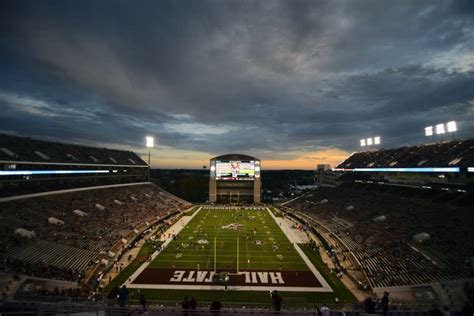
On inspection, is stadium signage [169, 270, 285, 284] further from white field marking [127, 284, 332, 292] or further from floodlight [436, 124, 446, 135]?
floodlight [436, 124, 446, 135]

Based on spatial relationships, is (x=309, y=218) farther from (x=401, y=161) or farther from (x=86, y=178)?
(x=86, y=178)

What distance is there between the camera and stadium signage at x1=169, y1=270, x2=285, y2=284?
2484cm

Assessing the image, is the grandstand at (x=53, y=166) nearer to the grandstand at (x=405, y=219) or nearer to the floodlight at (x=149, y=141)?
the floodlight at (x=149, y=141)

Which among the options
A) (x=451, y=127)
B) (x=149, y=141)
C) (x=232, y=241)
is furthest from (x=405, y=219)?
(x=149, y=141)

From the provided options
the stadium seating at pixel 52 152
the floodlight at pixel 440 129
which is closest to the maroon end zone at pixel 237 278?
the stadium seating at pixel 52 152

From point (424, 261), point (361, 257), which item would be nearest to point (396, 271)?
point (424, 261)

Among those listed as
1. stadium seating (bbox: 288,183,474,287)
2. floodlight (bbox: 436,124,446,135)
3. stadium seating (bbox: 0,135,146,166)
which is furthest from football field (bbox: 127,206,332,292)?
floodlight (bbox: 436,124,446,135)

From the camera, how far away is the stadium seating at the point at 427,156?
37819 millimetres

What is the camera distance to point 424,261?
24172 millimetres

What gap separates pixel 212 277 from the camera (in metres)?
25.3

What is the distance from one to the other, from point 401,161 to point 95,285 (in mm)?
50413

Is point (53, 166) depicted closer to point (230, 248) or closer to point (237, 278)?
point (230, 248)

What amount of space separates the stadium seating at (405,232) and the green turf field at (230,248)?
709 cm

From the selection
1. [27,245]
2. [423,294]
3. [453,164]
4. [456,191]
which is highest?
[453,164]
